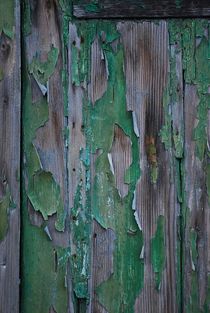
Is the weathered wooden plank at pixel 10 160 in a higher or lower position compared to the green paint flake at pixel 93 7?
lower

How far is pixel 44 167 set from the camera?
1632mm

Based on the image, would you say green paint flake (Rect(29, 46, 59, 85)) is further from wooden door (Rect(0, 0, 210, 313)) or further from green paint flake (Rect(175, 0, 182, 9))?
green paint flake (Rect(175, 0, 182, 9))

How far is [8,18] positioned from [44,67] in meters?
0.17

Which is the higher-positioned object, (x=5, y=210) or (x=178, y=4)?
(x=178, y=4)

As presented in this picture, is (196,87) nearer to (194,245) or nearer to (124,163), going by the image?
(124,163)

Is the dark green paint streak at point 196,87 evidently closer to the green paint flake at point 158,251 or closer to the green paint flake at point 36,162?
the green paint flake at point 158,251

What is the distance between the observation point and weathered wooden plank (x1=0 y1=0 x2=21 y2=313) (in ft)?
5.28

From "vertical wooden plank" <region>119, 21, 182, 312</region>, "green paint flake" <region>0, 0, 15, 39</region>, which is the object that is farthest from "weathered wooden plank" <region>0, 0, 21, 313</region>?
"vertical wooden plank" <region>119, 21, 182, 312</region>

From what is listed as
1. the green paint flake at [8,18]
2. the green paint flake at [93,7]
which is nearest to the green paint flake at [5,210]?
the green paint flake at [8,18]

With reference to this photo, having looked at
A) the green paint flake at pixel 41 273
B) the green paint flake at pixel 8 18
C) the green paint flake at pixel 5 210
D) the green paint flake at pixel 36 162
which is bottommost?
the green paint flake at pixel 41 273

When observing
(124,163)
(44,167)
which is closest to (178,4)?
(124,163)

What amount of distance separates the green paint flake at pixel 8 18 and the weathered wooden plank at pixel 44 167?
0.03 m

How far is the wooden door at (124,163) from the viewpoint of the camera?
1.61m

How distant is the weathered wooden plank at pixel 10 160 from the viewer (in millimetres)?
1609
